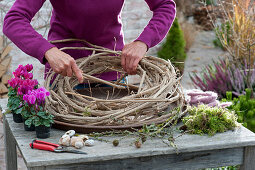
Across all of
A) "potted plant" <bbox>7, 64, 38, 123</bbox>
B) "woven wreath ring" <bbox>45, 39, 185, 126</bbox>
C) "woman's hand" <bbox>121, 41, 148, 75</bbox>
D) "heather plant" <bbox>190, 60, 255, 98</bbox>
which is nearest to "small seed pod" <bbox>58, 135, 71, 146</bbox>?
"woven wreath ring" <bbox>45, 39, 185, 126</bbox>

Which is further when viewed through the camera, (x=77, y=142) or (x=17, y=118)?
(x=17, y=118)

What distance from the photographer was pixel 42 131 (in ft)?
4.57

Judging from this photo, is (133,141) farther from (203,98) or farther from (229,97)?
(229,97)

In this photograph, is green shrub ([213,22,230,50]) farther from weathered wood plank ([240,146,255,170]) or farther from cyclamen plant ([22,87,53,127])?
cyclamen plant ([22,87,53,127])

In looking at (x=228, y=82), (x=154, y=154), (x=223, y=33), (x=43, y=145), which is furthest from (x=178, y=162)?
(x=223, y=33)

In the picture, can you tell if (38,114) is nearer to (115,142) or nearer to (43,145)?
(43,145)

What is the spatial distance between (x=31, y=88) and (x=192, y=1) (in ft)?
28.1

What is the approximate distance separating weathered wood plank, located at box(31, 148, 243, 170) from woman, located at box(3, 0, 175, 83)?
14.5 inches

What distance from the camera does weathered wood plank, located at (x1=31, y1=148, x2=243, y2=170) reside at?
1332 millimetres

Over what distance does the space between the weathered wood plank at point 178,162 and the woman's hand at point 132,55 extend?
0.47 metres

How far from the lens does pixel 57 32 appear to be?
2.05 metres

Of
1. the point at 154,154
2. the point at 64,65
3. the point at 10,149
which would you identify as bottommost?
the point at 10,149

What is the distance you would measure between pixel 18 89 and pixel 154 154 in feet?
1.86

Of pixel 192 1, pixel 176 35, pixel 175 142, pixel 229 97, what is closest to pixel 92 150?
pixel 175 142
